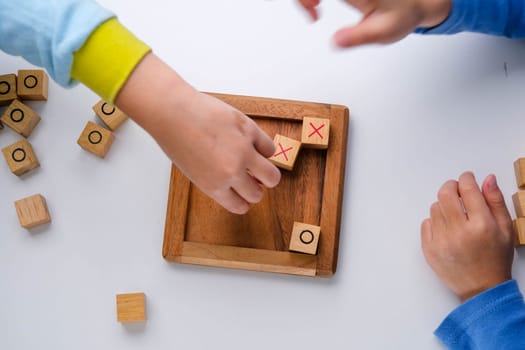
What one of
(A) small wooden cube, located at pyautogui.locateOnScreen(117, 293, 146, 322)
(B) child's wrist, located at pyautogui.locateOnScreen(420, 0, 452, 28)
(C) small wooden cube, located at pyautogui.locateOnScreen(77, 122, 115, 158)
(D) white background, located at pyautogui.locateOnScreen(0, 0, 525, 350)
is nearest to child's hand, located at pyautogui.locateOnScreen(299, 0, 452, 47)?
(B) child's wrist, located at pyautogui.locateOnScreen(420, 0, 452, 28)

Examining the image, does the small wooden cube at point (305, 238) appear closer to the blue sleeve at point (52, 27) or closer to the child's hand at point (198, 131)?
the child's hand at point (198, 131)

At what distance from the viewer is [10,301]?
0.90m

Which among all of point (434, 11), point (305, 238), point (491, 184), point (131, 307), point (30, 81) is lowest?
point (131, 307)

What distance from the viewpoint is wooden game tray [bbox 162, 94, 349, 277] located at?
34.4 inches

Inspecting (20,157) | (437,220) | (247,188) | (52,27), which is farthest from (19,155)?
(437,220)

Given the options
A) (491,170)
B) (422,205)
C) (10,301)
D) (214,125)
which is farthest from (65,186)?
(491,170)

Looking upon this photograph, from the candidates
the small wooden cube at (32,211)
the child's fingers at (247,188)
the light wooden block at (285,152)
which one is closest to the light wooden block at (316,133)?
the light wooden block at (285,152)

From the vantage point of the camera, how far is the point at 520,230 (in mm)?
A: 864

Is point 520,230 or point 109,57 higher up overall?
point 109,57

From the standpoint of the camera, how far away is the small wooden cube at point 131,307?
2.87 ft

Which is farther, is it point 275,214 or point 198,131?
point 275,214

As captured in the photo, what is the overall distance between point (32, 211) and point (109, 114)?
0.19 metres

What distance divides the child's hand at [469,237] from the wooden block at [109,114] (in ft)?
1.66

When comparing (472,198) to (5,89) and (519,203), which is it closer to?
(519,203)
